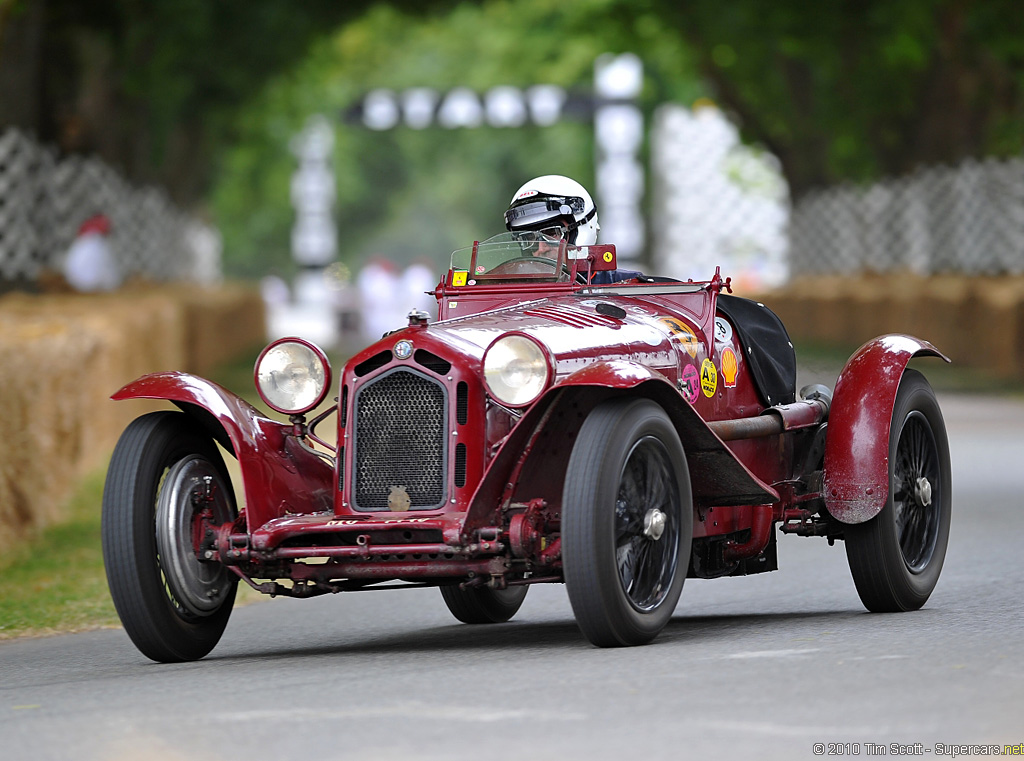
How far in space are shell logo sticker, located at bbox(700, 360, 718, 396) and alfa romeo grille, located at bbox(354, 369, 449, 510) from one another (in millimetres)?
1379

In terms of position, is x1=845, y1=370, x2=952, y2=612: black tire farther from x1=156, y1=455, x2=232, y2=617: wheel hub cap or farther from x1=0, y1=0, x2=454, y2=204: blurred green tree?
x1=0, y1=0, x2=454, y2=204: blurred green tree

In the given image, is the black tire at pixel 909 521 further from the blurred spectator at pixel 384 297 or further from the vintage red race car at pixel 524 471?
the blurred spectator at pixel 384 297

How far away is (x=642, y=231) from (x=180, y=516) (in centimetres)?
5958

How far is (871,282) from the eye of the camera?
34938 mm

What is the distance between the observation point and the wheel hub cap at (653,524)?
277 inches

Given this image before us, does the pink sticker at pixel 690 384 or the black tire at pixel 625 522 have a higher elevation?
the pink sticker at pixel 690 384

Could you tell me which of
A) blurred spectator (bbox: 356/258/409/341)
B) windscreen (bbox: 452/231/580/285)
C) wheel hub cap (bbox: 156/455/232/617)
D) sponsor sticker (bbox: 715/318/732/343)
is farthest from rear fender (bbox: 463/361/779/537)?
blurred spectator (bbox: 356/258/409/341)

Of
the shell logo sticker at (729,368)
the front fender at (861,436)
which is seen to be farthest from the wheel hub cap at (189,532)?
the front fender at (861,436)

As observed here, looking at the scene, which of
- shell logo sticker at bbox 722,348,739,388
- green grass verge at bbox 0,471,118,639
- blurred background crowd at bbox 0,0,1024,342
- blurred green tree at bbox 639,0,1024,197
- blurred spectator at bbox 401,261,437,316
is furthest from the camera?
blurred spectator at bbox 401,261,437,316

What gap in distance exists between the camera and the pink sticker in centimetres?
795

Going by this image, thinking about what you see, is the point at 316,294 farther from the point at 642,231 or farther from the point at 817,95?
the point at 817,95

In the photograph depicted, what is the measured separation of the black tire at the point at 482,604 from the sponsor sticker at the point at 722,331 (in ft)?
4.78

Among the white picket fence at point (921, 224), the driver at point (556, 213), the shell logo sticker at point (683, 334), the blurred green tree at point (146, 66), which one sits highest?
the blurred green tree at point (146, 66)

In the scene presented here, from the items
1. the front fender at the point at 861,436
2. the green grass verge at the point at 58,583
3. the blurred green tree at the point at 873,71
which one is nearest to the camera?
the front fender at the point at 861,436
